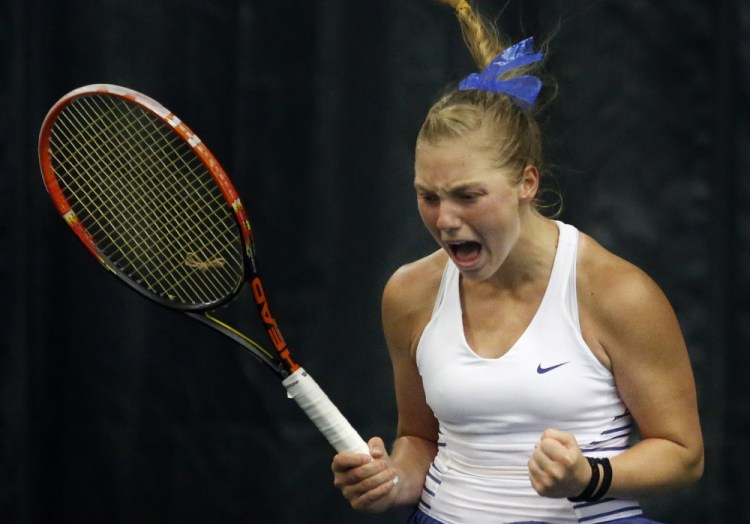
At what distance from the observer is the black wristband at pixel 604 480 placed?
165 centimetres

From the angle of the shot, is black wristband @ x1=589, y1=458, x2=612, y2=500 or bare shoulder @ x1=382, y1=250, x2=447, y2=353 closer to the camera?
black wristband @ x1=589, y1=458, x2=612, y2=500

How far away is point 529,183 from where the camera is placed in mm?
1804

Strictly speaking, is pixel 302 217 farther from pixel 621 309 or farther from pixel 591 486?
pixel 591 486

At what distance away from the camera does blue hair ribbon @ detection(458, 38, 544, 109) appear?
182 cm

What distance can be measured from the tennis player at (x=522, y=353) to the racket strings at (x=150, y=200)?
16.1 inches

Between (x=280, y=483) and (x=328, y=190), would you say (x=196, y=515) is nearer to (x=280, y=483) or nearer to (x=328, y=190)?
(x=280, y=483)

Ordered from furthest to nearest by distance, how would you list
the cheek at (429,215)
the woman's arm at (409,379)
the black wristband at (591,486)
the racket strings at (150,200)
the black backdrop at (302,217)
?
the black backdrop at (302,217), the racket strings at (150,200), the woman's arm at (409,379), the cheek at (429,215), the black wristband at (591,486)

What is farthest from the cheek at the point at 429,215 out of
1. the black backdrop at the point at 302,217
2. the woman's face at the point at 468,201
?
the black backdrop at the point at 302,217

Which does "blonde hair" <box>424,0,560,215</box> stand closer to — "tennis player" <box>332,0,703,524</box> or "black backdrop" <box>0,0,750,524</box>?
"tennis player" <box>332,0,703,524</box>

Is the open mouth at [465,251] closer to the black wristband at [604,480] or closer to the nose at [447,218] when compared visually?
the nose at [447,218]

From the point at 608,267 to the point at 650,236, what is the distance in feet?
2.56

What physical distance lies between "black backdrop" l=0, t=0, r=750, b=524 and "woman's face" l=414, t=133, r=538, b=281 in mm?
795

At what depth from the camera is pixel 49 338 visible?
278 cm

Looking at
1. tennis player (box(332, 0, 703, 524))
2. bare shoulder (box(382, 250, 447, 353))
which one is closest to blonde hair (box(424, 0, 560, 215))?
tennis player (box(332, 0, 703, 524))
